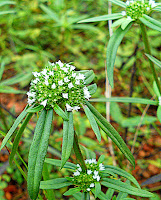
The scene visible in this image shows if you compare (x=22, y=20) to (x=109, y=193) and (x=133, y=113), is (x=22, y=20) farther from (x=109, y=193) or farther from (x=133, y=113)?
(x=109, y=193)

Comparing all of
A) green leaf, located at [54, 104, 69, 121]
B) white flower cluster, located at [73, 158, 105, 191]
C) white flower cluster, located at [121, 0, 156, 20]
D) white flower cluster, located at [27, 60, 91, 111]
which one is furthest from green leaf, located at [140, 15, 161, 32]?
white flower cluster, located at [73, 158, 105, 191]

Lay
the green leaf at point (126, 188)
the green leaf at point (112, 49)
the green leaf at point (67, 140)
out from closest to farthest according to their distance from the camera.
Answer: the green leaf at point (67, 140), the green leaf at point (126, 188), the green leaf at point (112, 49)

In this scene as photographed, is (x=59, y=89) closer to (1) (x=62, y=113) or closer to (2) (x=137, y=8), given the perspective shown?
(1) (x=62, y=113)

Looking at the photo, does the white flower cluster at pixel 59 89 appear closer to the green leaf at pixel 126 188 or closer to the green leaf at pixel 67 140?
the green leaf at pixel 67 140

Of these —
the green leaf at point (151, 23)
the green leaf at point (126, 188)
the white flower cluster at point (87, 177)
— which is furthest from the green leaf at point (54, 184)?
the green leaf at point (151, 23)

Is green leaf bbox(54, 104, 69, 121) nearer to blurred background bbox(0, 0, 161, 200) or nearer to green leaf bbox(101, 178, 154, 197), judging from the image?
green leaf bbox(101, 178, 154, 197)

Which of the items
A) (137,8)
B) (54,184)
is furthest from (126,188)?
(137,8)

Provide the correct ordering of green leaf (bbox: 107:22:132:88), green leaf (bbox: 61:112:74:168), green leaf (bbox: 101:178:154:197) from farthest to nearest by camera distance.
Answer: green leaf (bbox: 107:22:132:88) < green leaf (bbox: 101:178:154:197) < green leaf (bbox: 61:112:74:168)
